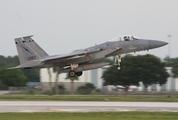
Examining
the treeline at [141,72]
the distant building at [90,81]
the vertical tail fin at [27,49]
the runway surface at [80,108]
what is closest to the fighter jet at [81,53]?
the vertical tail fin at [27,49]

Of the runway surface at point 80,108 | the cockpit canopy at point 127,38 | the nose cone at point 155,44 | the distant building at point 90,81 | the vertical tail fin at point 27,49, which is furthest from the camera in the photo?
the distant building at point 90,81

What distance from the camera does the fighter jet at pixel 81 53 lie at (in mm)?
31266

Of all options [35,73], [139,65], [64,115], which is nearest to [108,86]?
[139,65]

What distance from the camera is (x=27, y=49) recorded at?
33562mm

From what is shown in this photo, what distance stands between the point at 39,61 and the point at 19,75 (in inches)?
2325

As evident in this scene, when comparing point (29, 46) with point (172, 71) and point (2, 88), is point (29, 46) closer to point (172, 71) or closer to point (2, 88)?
point (172, 71)

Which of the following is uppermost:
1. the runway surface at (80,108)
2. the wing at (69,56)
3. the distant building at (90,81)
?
the wing at (69,56)

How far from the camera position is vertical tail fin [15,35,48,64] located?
110 feet

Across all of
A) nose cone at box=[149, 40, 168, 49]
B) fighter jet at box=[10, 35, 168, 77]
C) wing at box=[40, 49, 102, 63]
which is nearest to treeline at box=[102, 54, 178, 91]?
nose cone at box=[149, 40, 168, 49]

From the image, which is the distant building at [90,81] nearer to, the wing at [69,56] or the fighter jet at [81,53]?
the fighter jet at [81,53]

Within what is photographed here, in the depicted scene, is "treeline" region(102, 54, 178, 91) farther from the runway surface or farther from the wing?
the wing

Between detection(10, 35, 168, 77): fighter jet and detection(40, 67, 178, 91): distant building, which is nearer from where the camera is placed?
detection(10, 35, 168, 77): fighter jet

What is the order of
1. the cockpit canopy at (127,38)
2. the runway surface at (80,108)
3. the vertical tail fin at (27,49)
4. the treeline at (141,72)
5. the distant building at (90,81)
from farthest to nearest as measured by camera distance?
the distant building at (90,81), the treeline at (141,72), the vertical tail fin at (27,49), the cockpit canopy at (127,38), the runway surface at (80,108)

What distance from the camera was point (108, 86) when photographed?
81.9 meters
